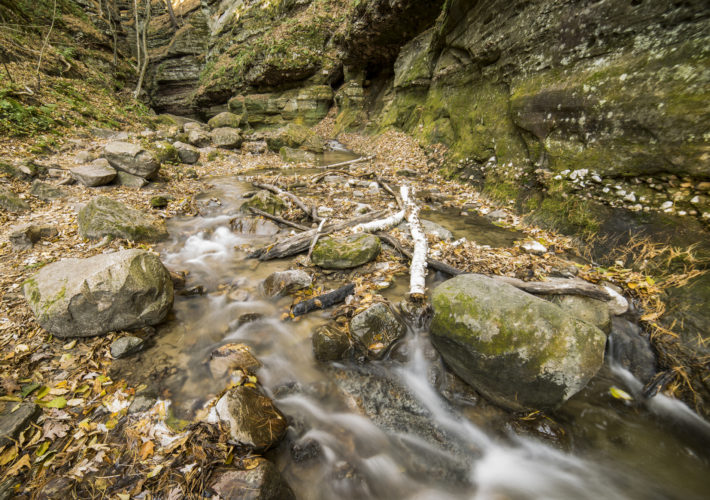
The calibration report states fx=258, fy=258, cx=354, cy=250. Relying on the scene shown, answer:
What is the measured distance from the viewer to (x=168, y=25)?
3284 centimetres

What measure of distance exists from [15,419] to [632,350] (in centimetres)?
631

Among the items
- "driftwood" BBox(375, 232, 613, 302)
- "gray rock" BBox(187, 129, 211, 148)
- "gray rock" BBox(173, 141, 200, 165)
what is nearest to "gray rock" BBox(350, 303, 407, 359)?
"driftwood" BBox(375, 232, 613, 302)

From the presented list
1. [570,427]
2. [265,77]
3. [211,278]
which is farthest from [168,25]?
[570,427]

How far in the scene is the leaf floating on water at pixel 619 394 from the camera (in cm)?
286

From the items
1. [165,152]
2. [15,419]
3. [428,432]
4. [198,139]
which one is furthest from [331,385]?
[198,139]

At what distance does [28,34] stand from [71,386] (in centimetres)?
2136

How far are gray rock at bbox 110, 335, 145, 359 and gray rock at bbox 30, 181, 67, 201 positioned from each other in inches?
237

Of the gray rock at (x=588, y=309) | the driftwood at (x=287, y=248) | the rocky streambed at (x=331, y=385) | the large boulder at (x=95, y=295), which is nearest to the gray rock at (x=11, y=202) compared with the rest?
the rocky streambed at (x=331, y=385)

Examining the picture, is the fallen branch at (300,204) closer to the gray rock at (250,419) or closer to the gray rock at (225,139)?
the gray rock at (250,419)

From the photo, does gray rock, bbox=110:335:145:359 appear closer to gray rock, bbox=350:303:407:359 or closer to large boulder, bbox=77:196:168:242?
gray rock, bbox=350:303:407:359

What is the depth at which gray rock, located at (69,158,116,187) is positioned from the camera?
7133 millimetres

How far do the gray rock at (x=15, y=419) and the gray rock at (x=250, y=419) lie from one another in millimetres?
1495

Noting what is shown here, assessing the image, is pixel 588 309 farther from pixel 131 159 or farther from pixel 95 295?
pixel 131 159

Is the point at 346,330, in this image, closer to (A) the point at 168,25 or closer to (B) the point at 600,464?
(B) the point at 600,464
